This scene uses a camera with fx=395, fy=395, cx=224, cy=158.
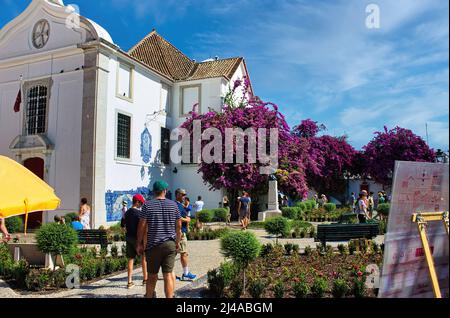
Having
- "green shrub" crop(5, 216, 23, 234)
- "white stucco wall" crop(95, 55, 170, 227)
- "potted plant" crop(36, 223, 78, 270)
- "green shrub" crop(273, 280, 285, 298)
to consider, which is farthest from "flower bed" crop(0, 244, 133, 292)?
"white stucco wall" crop(95, 55, 170, 227)

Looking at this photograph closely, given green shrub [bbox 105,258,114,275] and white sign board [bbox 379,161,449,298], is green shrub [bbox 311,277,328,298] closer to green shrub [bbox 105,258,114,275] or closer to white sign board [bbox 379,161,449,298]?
white sign board [bbox 379,161,449,298]

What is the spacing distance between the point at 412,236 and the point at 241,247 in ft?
9.89

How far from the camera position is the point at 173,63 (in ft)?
86.9

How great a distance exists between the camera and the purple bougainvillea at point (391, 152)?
36.6 m

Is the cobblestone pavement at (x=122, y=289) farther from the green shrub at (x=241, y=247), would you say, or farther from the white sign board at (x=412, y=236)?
the white sign board at (x=412, y=236)

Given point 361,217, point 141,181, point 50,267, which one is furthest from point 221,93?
point 50,267

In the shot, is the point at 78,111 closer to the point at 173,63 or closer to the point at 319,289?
the point at 173,63

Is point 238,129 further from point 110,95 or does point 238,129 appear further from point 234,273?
point 234,273

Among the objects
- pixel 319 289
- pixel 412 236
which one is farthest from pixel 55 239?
pixel 412 236

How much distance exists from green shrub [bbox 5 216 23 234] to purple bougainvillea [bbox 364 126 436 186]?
100ft

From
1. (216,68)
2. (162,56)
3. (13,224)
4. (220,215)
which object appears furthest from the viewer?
(162,56)

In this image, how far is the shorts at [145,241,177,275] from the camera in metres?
5.27

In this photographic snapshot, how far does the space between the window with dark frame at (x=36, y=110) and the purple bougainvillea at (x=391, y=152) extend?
29030mm
